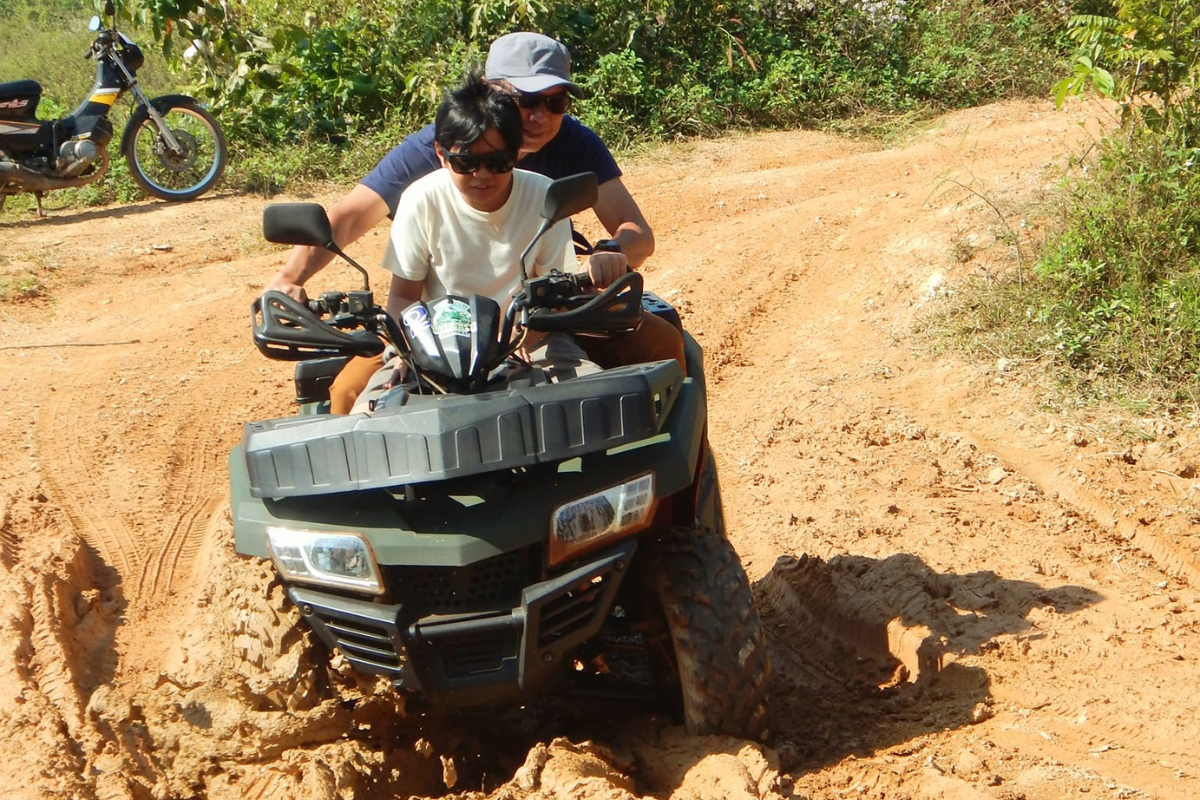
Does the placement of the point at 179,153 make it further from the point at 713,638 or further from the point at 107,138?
the point at 713,638

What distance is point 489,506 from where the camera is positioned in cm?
263

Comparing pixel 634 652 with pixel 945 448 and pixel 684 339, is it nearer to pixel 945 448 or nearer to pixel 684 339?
pixel 684 339

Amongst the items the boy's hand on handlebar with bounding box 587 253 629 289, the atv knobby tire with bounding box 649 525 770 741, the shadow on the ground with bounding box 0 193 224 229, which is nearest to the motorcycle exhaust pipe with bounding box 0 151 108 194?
the shadow on the ground with bounding box 0 193 224 229

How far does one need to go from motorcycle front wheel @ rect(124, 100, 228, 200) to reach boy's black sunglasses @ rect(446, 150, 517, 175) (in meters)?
7.43

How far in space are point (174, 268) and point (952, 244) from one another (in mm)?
5024

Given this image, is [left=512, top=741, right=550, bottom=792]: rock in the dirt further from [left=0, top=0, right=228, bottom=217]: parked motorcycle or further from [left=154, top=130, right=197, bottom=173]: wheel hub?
[left=154, top=130, right=197, bottom=173]: wheel hub

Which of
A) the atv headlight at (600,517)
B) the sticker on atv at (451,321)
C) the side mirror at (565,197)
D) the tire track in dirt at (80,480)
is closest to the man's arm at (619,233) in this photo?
the side mirror at (565,197)

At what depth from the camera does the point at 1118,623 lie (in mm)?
3756

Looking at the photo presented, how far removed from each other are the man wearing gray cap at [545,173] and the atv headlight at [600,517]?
0.69m

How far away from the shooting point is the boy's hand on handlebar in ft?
10.4

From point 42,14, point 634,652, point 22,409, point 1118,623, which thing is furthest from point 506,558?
point 42,14

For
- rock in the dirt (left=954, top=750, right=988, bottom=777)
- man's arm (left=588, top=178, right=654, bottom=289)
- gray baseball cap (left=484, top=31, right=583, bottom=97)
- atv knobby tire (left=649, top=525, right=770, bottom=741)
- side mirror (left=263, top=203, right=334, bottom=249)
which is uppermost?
gray baseball cap (left=484, top=31, right=583, bottom=97)

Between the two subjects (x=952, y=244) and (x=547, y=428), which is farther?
(x=952, y=244)

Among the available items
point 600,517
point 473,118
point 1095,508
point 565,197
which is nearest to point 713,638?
point 600,517
